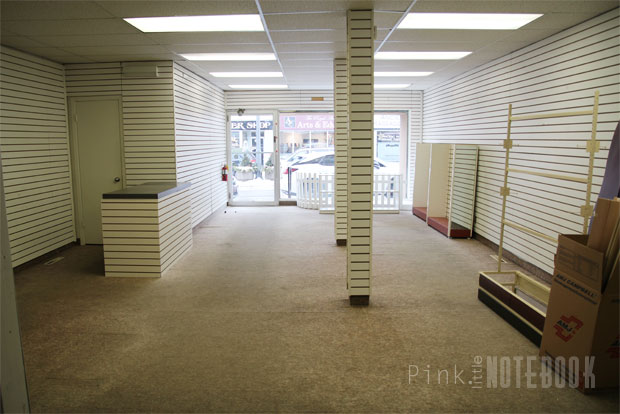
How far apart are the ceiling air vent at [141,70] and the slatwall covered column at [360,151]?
3.82 metres

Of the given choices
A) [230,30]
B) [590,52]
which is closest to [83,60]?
[230,30]

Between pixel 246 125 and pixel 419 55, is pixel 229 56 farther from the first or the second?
pixel 246 125

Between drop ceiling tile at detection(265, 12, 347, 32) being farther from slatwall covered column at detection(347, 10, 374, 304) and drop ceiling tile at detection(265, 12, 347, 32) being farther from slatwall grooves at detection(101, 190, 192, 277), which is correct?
slatwall grooves at detection(101, 190, 192, 277)

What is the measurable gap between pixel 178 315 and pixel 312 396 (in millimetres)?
1897

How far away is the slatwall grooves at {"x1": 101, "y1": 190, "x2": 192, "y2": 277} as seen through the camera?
207 inches

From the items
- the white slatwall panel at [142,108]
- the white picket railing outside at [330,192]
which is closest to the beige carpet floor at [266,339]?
the white slatwall panel at [142,108]

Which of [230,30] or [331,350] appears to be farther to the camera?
[230,30]

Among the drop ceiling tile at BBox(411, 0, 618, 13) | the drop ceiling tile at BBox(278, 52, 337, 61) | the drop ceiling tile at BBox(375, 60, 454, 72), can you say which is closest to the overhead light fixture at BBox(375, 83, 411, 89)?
the drop ceiling tile at BBox(375, 60, 454, 72)

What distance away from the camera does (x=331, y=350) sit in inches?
137

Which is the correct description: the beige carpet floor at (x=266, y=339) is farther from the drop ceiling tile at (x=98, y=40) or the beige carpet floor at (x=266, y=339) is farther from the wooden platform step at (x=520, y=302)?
the drop ceiling tile at (x=98, y=40)

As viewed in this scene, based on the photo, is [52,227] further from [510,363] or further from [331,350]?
[510,363]

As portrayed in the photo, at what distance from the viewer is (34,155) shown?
237 inches

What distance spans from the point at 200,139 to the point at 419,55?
14.7 ft

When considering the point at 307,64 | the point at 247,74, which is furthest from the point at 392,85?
the point at 247,74
